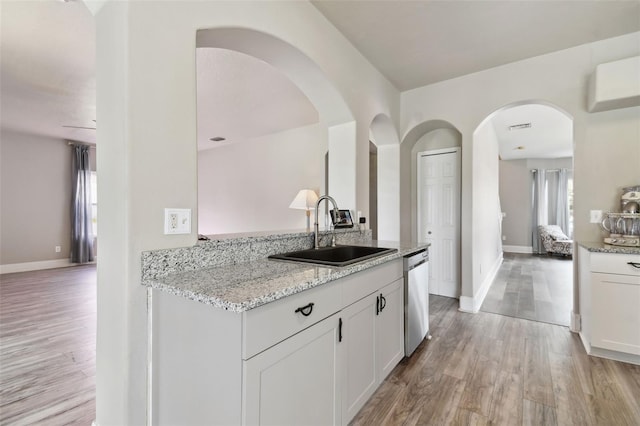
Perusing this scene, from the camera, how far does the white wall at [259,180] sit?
204 inches

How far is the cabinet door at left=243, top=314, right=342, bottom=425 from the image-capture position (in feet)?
3.32

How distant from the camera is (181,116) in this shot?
1.41m

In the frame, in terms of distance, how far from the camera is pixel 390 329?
2.01 meters

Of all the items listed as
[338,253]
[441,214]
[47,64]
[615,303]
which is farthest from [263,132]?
[615,303]

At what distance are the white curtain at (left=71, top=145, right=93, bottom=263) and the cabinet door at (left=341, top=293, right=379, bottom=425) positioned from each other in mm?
7006

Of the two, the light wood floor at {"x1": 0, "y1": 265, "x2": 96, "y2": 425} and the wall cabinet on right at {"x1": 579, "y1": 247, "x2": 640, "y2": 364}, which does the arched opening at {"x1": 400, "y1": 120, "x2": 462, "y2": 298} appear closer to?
the wall cabinet on right at {"x1": 579, "y1": 247, "x2": 640, "y2": 364}

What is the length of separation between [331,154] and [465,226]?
1.81m

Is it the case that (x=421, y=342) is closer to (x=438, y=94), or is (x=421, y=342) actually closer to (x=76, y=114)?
(x=438, y=94)

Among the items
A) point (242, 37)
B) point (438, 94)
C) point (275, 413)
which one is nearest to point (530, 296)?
point (438, 94)

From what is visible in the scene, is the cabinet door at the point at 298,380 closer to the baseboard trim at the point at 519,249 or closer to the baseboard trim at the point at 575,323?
Result: the baseboard trim at the point at 575,323

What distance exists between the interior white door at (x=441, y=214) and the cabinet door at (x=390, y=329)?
2.11m

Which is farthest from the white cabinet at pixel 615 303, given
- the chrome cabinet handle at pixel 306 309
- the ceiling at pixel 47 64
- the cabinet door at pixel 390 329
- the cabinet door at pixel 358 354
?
the ceiling at pixel 47 64

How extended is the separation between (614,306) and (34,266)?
8648 millimetres

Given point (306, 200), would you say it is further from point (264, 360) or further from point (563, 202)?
point (563, 202)
